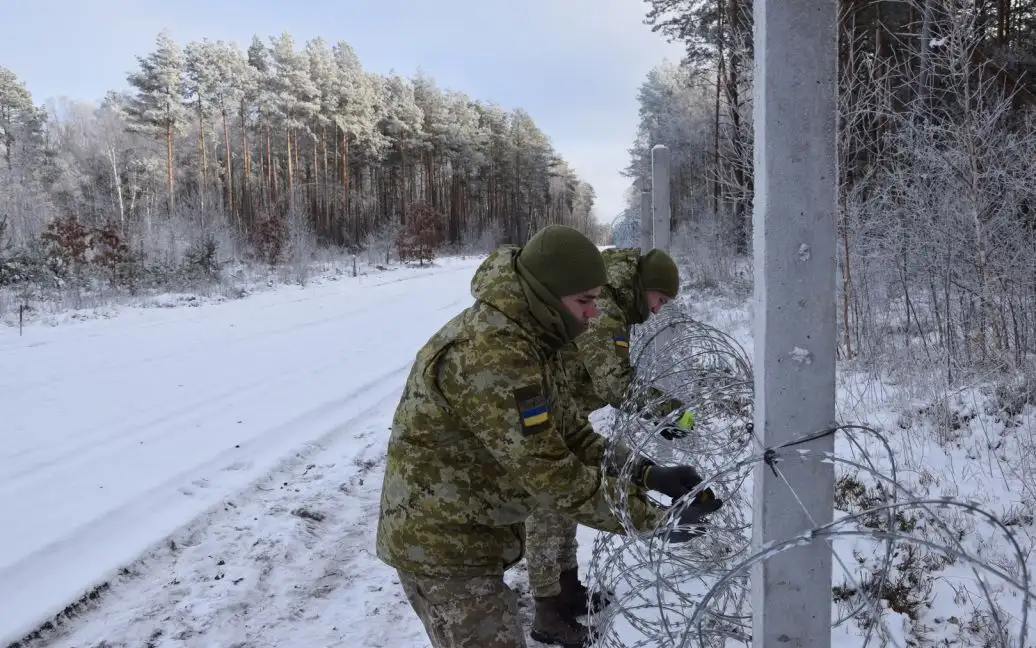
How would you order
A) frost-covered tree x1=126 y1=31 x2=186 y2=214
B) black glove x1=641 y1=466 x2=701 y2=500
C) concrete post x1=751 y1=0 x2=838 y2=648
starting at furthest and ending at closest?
frost-covered tree x1=126 y1=31 x2=186 y2=214 → black glove x1=641 y1=466 x2=701 y2=500 → concrete post x1=751 y1=0 x2=838 y2=648

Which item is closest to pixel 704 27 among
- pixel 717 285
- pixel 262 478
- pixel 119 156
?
pixel 717 285

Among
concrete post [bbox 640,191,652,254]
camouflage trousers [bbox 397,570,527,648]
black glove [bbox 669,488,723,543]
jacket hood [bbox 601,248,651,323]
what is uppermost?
concrete post [bbox 640,191,652,254]

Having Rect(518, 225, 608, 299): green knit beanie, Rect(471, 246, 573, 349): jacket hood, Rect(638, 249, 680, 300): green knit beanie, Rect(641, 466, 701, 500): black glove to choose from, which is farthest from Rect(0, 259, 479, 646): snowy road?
Rect(638, 249, 680, 300): green knit beanie

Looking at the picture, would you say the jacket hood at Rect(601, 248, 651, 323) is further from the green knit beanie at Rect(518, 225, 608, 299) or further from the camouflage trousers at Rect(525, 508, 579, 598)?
the green knit beanie at Rect(518, 225, 608, 299)

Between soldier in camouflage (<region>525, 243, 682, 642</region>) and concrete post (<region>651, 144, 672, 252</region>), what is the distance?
2127mm

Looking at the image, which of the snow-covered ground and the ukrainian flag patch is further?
the snow-covered ground

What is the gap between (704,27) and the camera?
67.9ft

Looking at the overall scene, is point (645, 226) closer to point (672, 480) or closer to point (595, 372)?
point (595, 372)

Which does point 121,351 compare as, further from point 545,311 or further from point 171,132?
point 171,132

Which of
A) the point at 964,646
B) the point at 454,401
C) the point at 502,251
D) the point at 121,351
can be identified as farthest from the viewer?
the point at 121,351

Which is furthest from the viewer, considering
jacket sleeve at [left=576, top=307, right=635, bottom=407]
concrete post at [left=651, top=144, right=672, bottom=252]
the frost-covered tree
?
the frost-covered tree

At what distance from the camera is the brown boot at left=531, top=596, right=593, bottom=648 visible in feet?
9.41

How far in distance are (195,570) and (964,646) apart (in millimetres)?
3651

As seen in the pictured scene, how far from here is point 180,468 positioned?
451 cm
